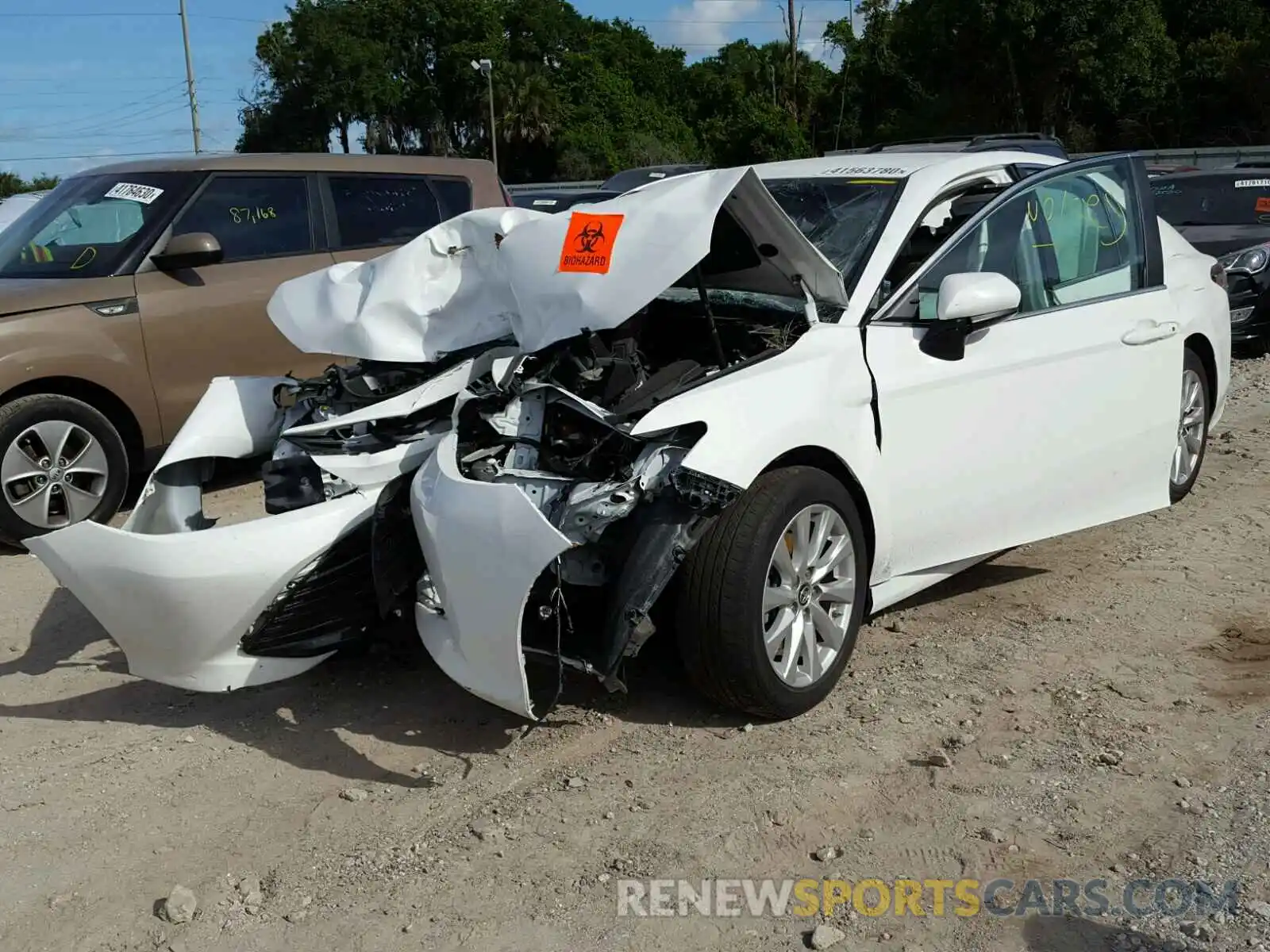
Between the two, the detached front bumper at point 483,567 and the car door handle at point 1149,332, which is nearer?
the detached front bumper at point 483,567

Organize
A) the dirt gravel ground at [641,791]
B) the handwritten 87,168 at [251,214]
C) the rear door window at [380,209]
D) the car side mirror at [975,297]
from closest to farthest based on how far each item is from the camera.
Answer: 1. the dirt gravel ground at [641,791]
2. the car side mirror at [975,297]
3. the handwritten 87,168 at [251,214]
4. the rear door window at [380,209]

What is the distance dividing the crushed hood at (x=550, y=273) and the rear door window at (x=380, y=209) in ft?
8.50

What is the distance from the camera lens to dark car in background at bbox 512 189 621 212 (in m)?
Result: 11.8

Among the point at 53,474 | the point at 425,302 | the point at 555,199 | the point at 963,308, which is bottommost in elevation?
the point at 53,474

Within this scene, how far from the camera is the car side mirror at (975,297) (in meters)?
4.15

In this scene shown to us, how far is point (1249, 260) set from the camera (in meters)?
10.7

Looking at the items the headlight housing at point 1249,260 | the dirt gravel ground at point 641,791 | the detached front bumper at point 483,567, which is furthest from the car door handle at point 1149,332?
the headlight housing at point 1249,260

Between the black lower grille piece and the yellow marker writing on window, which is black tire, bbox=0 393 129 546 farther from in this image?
the black lower grille piece

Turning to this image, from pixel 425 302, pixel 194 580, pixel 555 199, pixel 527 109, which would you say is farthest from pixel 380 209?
pixel 527 109

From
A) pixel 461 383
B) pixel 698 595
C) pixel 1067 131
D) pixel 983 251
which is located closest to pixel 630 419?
pixel 698 595

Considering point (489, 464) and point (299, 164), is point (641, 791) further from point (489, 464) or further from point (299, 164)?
point (299, 164)

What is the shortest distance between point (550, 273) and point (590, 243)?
0.17 metres

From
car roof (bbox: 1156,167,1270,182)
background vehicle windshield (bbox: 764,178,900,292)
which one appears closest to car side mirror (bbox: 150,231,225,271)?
background vehicle windshield (bbox: 764,178,900,292)

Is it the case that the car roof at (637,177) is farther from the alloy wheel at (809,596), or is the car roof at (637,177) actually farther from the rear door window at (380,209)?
the alloy wheel at (809,596)
